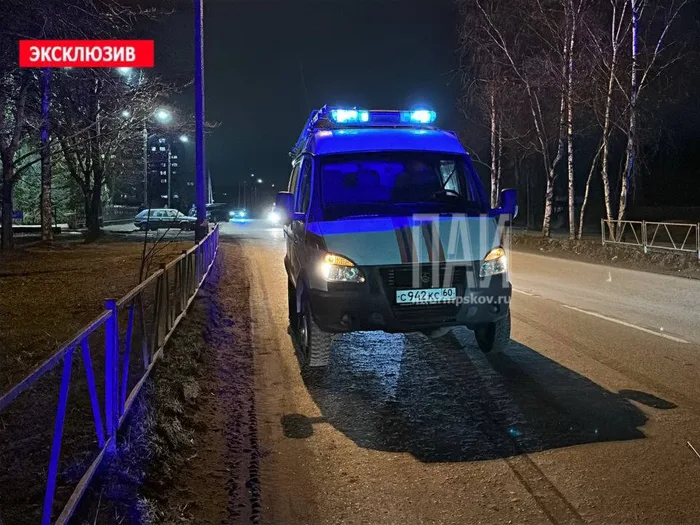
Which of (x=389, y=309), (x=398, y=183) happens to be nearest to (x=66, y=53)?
(x=398, y=183)

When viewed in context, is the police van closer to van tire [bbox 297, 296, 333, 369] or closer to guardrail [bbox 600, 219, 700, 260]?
van tire [bbox 297, 296, 333, 369]

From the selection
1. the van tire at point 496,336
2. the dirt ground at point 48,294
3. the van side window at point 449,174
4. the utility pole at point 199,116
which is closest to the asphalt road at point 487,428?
the van tire at point 496,336

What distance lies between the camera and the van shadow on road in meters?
4.75

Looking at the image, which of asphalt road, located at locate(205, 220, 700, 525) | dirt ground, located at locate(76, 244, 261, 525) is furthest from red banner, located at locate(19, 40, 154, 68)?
dirt ground, located at locate(76, 244, 261, 525)

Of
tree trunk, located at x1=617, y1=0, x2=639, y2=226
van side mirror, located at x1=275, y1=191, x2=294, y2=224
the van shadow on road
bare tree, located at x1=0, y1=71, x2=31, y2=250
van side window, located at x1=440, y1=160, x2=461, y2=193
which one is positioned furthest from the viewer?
tree trunk, located at x1=617, y1=0, x2=639, y2=226

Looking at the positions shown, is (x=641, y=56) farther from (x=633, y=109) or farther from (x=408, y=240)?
(x=408, y=240)

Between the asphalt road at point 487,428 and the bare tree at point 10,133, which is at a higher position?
the bare tree at point 10,133

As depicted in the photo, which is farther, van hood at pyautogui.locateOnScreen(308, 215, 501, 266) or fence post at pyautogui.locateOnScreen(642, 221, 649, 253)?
fence post at pyautogui.locateOnScreen(642, 221, 649, 253)

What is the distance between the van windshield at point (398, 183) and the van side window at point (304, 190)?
41 centimetres

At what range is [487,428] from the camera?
499 centimetres

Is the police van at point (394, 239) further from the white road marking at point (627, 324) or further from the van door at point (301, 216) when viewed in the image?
the white road marking at point (627, 324)

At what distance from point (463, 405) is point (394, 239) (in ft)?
5.40

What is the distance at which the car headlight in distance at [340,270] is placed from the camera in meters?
5.98

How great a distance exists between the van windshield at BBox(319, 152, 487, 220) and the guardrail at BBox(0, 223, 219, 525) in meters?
2.09
